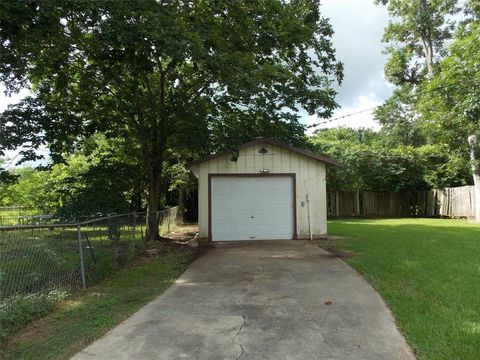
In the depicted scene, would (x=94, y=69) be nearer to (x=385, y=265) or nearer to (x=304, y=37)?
(x=304, y=37)

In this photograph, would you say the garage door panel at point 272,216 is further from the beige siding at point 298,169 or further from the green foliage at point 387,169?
the green foliage at point 387,169

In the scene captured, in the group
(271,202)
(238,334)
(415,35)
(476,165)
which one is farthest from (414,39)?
(238,334)

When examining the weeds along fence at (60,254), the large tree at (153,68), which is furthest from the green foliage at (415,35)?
the weeds along fence at (60,254)

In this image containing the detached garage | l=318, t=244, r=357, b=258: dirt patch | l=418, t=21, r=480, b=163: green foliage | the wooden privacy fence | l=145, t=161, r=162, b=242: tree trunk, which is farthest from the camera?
the wooden privacy fence

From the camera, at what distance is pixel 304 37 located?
1149cm

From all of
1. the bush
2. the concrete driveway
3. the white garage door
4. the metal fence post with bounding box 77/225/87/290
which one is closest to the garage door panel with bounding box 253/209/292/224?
the white garage door

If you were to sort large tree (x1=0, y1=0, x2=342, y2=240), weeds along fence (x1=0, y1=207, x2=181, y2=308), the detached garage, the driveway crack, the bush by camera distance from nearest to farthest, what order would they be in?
the driveway crack
the bush
weeds along fence (x1=0, y1=207, x2=181, y2=308)
large tree (x1=0, y1=0, x2=342, y2=240)
the detached garage

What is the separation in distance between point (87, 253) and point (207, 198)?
6156 millimetres

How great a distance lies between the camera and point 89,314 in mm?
5301

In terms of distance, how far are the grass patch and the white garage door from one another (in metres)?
4.52

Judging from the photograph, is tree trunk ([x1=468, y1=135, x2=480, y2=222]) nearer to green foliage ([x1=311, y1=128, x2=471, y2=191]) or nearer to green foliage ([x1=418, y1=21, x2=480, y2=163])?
green foliage ([x1=418, y1=21, x2=480, y2=163])

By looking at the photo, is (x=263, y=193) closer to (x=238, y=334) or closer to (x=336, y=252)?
(x=336, y=252)

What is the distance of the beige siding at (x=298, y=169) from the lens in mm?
13258

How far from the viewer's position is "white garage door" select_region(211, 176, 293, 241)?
13172 mm
